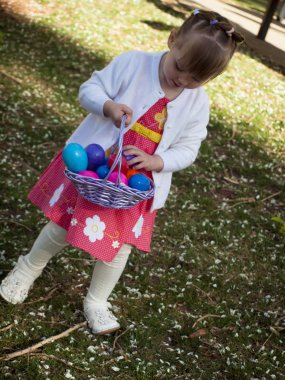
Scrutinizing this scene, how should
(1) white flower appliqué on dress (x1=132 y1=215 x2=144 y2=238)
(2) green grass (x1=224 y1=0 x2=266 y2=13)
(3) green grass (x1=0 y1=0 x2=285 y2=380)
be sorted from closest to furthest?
1. (1) white flower appliqué on dress (x1=132 y1=215 x2=144 y2=238)
2. (3) green grass (x1=0 y1=0 x2=285 y2=380)
3. (2) green grass (x1=224 y1=0 x2=266 y2=13)

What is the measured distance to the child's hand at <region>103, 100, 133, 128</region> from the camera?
2408 mm

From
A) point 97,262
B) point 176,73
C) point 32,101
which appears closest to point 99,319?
point 97,262

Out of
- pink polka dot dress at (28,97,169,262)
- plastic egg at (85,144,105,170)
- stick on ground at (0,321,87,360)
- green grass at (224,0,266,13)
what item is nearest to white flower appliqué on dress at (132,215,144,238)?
pink polka dot dress at (28,97,169,262)

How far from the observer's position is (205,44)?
2346 mm

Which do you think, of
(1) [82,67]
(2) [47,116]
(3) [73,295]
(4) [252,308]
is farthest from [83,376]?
(1) [82,67]

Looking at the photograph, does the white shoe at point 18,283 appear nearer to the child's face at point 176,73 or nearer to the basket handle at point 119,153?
the basket handle at point 119,153

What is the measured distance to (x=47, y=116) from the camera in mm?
5355

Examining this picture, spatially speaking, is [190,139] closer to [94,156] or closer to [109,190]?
[94,156]

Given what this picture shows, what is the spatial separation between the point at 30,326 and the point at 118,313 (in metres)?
0.51

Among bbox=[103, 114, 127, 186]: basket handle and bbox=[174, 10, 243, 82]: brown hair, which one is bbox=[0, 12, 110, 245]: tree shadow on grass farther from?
bbox=[174, 10, 243, 82]: brown hair

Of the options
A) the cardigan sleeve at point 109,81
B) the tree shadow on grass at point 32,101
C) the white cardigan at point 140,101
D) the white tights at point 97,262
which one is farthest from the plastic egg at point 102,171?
the tree shadow on grass at point 32,101

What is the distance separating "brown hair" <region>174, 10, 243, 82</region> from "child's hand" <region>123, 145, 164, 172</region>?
39 centimetres

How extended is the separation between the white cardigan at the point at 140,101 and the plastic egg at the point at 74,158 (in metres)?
0.24

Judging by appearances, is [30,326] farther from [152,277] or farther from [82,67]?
[82,67]
